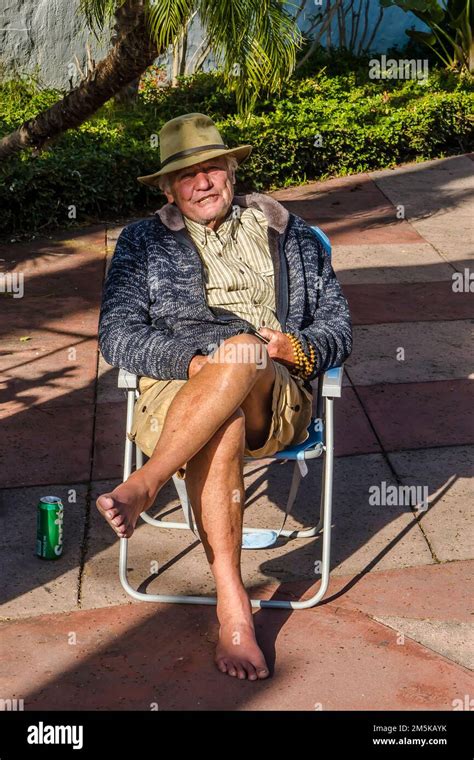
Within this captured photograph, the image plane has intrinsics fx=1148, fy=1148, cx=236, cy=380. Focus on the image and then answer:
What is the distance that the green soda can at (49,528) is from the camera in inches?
166

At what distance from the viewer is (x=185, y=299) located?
4.42m

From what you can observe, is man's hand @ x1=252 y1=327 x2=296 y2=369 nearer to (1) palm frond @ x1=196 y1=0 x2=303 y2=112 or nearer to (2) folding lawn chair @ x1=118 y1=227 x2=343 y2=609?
(2) folding lawn chair @ x1=118 y1=227 x2=343 y2=609

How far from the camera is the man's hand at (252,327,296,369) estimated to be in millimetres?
4184

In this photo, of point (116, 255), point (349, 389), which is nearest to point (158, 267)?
point (116, 255)

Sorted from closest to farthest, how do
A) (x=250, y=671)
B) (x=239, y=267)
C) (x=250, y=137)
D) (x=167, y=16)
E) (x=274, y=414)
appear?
(x=250, y=671) < (x=274, y=414) < (x=239, y=267) < (x=167, y=16) < (x=250, y=137)

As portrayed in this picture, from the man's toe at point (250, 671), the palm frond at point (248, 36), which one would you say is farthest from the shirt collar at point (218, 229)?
the palm frond at point (248, 36)

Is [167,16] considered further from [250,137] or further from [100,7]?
[250,137]

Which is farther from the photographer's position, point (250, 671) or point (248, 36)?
point (248, 36)

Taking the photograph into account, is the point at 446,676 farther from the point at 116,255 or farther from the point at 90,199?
the point at 90,199

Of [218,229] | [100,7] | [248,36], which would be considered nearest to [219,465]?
[218,229]

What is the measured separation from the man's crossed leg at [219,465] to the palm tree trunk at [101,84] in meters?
3.32

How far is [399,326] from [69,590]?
3.20m

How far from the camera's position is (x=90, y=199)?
8820 millimetres

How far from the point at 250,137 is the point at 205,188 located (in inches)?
212
